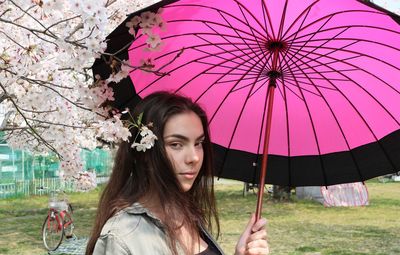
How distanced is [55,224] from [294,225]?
14.3 ft

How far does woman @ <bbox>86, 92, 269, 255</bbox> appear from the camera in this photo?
1620 millimetres

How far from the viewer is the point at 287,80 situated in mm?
2230

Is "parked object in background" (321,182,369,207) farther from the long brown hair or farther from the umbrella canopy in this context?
the long brown hair

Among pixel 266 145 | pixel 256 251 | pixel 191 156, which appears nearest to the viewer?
pixel 191 156

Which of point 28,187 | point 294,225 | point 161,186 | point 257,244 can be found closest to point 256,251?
point 257,244

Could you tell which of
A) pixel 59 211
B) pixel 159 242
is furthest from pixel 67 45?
pixel 59 211

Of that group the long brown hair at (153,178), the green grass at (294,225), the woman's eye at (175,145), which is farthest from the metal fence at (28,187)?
Answer: the woman's eye at (175,145)

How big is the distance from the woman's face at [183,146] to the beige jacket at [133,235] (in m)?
0.18

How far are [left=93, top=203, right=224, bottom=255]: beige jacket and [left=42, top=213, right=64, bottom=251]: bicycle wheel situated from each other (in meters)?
6.21

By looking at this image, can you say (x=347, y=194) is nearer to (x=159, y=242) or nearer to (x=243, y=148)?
(x=243, y=148)

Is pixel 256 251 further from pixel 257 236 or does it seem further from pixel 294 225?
pixel 294 225

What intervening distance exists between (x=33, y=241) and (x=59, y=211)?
0.96 metres

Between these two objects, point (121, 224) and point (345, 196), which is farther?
point (345, 196)

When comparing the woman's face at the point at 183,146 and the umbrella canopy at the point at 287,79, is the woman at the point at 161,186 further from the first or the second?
the umbrella canopy at the point at 287,79
